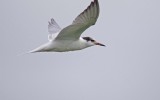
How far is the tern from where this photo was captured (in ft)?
56.7

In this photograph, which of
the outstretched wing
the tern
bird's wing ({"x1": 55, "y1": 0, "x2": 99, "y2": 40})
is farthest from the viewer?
the outstretched wing

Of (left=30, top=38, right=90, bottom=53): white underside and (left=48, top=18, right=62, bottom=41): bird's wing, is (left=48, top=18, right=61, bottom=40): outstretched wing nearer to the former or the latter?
(left=48, top=18, right=62, bottom=41): bird's wing

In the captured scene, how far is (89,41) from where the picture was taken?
19969 mm

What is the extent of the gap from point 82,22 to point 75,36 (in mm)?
1510

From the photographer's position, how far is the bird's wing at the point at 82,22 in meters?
17.0

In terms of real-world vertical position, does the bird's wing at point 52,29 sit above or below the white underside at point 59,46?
above

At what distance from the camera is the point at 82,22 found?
696 inches

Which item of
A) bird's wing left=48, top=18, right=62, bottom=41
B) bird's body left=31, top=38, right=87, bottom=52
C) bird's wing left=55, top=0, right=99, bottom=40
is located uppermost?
bird's wing left=48, top=18, right=62, bottom=41

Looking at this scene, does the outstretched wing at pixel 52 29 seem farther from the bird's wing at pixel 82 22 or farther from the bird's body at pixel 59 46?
the bird's wing at pixel 82 22

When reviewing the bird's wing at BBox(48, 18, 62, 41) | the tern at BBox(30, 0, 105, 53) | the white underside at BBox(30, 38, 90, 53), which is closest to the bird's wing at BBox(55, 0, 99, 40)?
the tern at BBox(30, 0, 105, 53)

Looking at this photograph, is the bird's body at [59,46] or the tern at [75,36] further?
the bird's body at [59,46]

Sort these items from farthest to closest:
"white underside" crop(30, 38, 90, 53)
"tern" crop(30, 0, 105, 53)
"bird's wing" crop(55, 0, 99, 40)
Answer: "white underside" crop(30, 38, 90, 53)
"tern" crop(30, 0, 105, 53)
"bird's wing" crop(55, 0, 99, 40)

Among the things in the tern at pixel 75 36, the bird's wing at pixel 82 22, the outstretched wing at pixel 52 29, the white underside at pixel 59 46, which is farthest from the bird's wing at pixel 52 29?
the bird's wing at pixel 82 22

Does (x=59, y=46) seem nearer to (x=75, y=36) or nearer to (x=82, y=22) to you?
(x=75, y=36)
